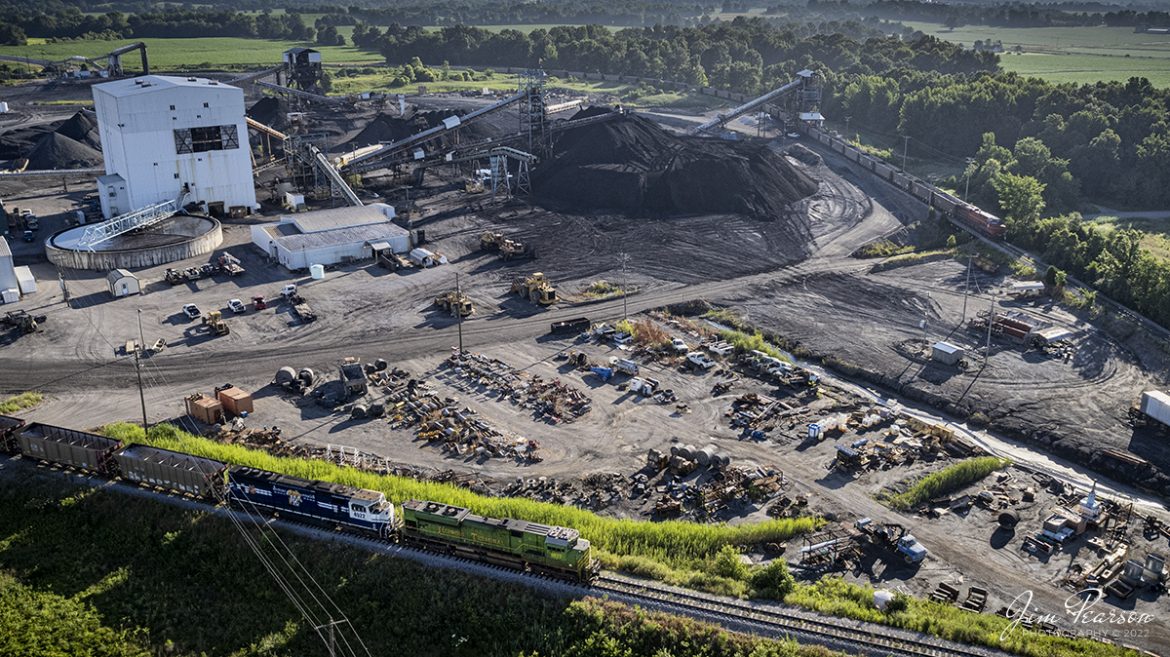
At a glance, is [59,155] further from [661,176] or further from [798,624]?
[798,624]

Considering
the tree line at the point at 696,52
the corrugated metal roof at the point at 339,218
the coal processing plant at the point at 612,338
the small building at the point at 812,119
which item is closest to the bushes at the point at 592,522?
the coal processing plant at the point at 612,338

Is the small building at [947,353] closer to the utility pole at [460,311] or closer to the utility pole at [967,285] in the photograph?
the utility pole at [967,285]

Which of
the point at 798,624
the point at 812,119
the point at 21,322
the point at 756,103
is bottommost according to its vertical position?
the point at 798,624

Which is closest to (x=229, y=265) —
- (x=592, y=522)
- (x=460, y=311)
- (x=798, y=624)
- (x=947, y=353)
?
(x=460, y=311)

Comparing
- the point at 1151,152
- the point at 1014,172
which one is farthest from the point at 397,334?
the point at 1151,152

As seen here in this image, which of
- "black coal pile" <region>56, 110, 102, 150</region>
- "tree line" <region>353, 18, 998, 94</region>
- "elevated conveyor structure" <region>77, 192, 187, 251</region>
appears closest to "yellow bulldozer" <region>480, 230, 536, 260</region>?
"elevated conveyor structure" <region>77, 192, 187, 251</region>

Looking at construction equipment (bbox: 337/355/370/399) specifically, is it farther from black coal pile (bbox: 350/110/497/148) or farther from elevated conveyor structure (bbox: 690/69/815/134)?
elevated conveyor structure (bbox: 690/69/815/134)

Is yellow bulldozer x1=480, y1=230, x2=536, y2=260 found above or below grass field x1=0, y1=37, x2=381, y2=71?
below
